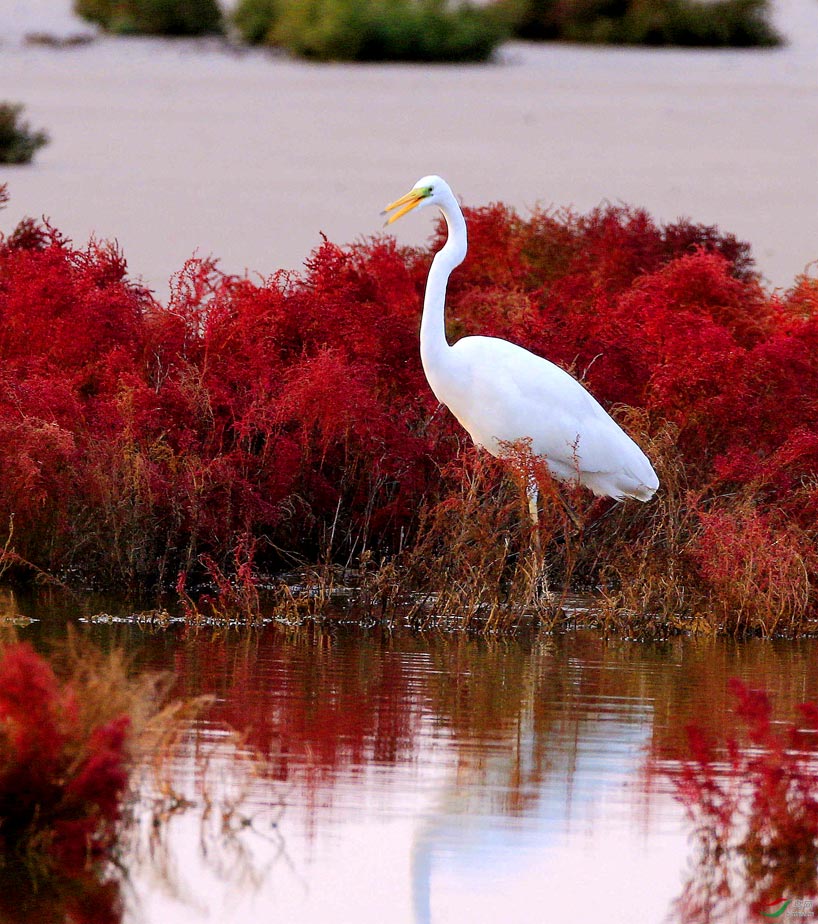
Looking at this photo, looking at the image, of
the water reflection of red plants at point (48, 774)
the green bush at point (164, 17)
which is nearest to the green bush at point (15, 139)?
the green bush at point (164, 17)

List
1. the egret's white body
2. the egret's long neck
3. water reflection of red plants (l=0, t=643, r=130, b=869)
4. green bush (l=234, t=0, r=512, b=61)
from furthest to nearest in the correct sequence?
green bush (l=234, t=0, r=512, b=61) < the egret's long neck < the egret's white body < water reflection of red plants (l=0, t=643, r=130, b=869)

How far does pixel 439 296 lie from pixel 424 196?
0.74 m

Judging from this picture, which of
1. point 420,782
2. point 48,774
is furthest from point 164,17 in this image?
point 48,774

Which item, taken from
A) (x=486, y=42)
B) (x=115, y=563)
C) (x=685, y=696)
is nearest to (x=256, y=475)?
(x=115, y=563)

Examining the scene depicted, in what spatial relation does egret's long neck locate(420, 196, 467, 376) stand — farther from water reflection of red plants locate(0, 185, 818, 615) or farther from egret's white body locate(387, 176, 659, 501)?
water reflection of red plants locate(0, 185, 818, 615)

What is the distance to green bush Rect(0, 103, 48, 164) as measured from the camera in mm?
29547

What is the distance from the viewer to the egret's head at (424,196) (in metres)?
11.9

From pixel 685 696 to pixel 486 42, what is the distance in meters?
18.6

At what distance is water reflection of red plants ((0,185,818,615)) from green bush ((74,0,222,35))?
12.2 metres

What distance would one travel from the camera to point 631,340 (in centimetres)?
1279

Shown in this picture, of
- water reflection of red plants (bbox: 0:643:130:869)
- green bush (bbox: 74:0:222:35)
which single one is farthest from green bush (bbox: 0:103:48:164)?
water reflection of red plants (bbox: 0:643:130:869)

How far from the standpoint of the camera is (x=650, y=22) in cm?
2595

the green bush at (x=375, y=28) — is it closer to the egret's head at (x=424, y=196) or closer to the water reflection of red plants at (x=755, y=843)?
the egret's head at (x=424, y=196)

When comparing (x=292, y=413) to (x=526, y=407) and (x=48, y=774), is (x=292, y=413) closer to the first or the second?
(x=526, y=407)
